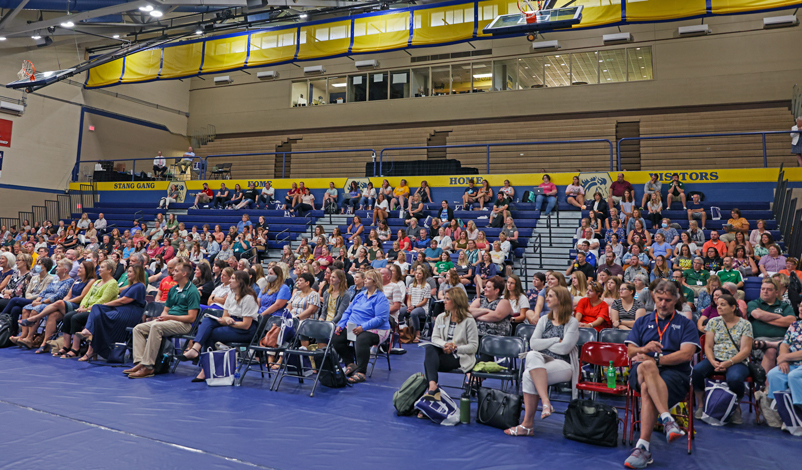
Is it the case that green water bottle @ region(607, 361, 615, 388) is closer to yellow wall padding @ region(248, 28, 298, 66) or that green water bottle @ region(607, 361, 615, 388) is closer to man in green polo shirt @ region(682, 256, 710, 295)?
man in green polo shirt @ region(682, 256, 710, 295)

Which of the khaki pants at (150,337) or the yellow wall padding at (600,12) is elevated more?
the yellow wall padding at (600,12)

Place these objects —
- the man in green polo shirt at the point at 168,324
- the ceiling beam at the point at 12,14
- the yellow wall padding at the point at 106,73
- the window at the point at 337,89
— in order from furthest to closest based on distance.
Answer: the window at the point at 337,89
the yellow wall padding at the point at 106,73
the ceiling beam at the point at 12,14
the man in green polo shirt at the point at 168,324

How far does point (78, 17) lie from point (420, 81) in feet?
38.3

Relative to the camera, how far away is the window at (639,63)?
61.5ft

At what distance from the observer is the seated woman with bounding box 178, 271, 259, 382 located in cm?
661

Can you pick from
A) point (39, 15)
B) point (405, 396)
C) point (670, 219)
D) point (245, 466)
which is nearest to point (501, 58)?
point (670, 219)

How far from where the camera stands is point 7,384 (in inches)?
232

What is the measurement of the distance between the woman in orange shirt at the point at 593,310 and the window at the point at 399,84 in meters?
16.5

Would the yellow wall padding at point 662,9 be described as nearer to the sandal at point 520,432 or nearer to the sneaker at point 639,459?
the sandal at point 520,432

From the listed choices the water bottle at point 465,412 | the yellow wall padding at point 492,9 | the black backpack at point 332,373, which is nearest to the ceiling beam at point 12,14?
the yellow wall padding at point 492,9

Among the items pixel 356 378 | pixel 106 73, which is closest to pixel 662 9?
pixel 356 378

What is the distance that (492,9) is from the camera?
1334 centimetres

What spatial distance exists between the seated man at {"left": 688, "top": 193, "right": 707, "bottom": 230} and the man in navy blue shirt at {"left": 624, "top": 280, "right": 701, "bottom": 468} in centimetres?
803

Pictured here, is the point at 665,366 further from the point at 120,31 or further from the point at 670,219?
the point at 120,31
